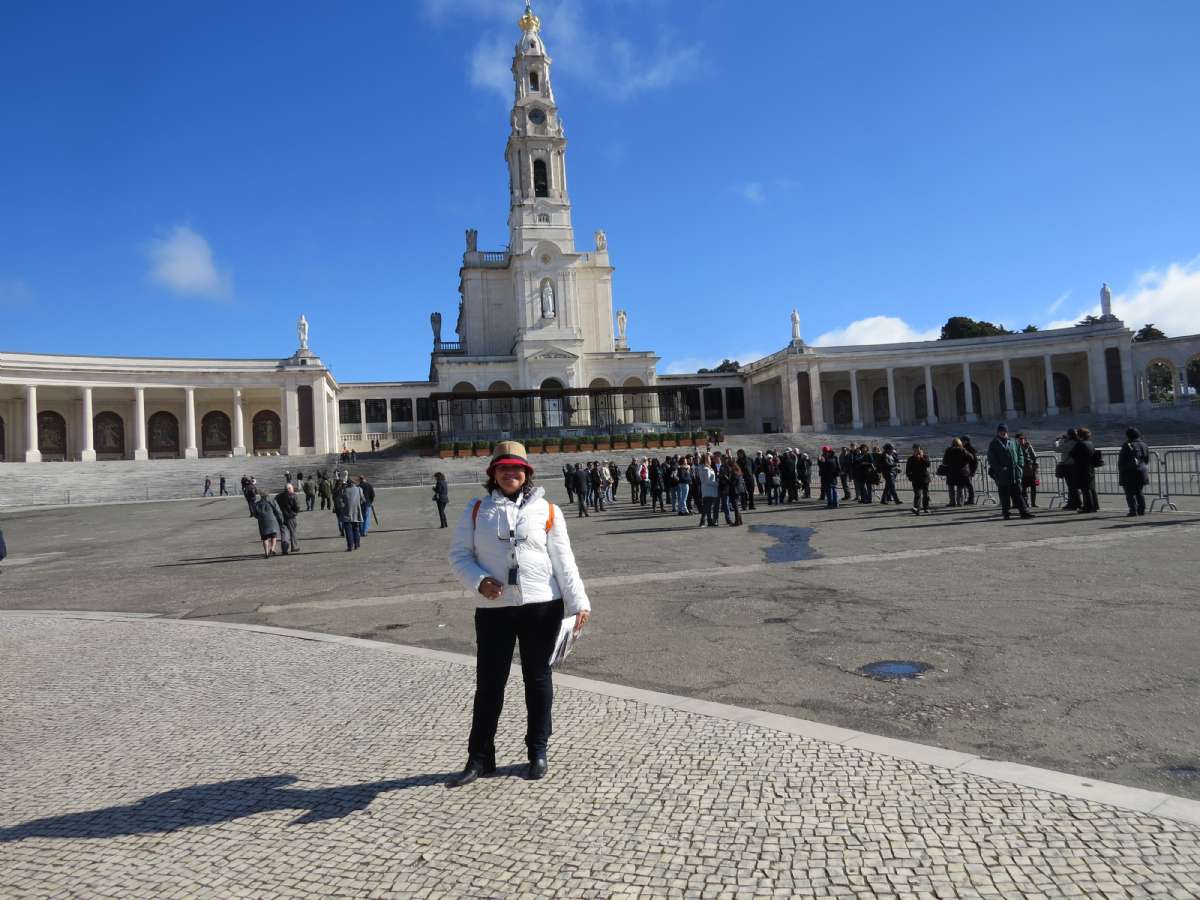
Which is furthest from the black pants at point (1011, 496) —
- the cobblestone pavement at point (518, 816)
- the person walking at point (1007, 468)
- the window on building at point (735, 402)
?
the window on building at point (735, 402)

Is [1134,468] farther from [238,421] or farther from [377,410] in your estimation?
[377,410]

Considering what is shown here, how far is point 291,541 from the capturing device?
1587 centimetres

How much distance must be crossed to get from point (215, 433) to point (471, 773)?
5904cm

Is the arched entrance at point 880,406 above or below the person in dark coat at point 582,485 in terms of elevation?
above

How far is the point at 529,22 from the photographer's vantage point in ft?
205

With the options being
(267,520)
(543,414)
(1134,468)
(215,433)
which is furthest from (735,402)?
(267,520)

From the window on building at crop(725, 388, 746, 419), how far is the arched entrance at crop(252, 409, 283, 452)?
117 feet

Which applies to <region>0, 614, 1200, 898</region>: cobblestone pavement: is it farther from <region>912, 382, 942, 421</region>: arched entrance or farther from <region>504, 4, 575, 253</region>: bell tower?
<region>912, 382, 942, 421</region>: arched entrance

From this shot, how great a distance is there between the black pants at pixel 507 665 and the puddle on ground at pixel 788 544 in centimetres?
766

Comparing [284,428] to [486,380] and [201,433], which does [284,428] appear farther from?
[486,380]

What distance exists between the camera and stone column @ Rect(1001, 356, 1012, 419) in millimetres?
55844

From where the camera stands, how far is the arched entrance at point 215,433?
55.8 m

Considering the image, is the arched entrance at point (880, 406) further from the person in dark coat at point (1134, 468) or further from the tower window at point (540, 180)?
the person in dark coat at point (1134, 468)

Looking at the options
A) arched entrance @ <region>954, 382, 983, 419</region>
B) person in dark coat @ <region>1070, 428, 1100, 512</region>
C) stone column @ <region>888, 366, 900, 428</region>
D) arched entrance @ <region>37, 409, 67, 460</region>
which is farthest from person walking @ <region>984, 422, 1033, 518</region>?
arched entrance @ <region>37, 409, 67, 460</region>
